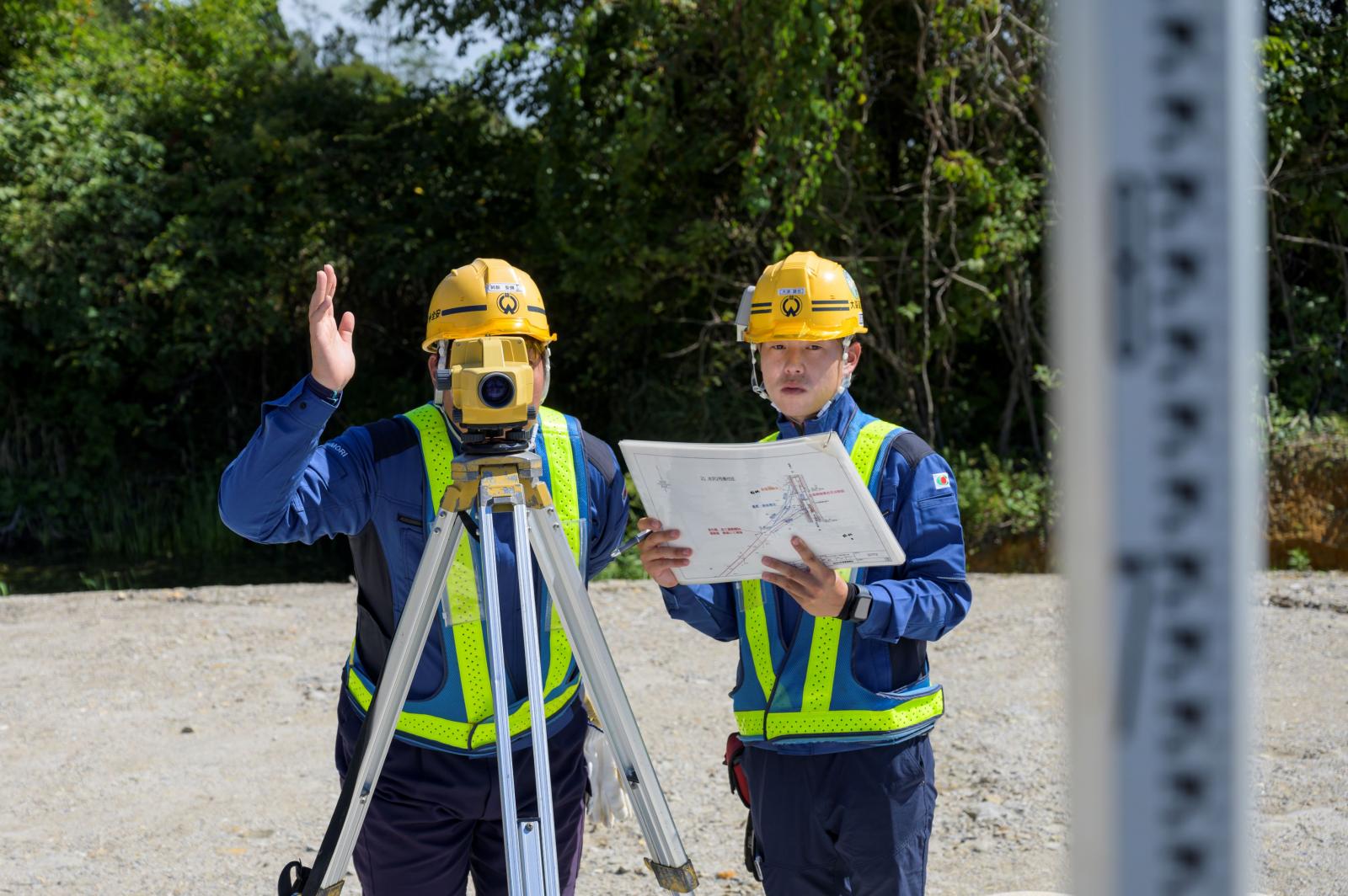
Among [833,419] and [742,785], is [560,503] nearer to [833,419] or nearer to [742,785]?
[833,419]

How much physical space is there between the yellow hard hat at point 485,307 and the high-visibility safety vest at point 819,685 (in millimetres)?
501

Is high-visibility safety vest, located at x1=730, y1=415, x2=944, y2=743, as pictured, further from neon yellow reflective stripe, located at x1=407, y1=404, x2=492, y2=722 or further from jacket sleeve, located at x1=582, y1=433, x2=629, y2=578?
neon yellow reflective stripe, located at x1=407, y1=404, x2=492, y2=722

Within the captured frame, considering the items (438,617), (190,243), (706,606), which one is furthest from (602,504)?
(190,243)

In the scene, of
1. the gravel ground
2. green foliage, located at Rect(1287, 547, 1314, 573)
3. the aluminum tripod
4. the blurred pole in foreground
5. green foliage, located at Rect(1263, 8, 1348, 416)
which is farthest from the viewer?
green foliage, located at Rect(1263, 8, 1348, 416)

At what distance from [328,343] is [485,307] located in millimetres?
288

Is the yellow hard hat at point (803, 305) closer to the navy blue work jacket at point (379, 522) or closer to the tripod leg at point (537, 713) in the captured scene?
the navy blue work jacket at point (379, 522)

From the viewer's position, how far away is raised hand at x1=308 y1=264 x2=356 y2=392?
7.05 feet

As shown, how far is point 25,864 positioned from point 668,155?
7.80 metres

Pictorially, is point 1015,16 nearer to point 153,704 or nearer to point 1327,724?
point 1327,724

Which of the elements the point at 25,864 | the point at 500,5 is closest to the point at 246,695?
the point at 25,864

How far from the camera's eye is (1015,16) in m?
9.52

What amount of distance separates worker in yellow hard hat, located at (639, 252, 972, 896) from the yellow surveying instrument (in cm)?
25

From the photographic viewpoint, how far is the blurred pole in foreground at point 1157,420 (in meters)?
0.47

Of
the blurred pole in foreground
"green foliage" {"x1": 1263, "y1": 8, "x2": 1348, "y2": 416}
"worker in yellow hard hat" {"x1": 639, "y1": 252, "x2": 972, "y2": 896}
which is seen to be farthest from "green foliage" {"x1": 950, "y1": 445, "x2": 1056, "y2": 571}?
the blurred pole in foreground
